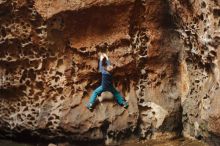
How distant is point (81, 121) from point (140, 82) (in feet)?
2.75

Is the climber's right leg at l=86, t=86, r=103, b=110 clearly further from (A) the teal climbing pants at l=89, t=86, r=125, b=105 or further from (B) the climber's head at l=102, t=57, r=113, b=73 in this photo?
(B) the climber's head at l=102, t=57, r=113, b=73

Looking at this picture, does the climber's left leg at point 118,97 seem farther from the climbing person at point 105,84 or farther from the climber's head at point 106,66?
the climber's head at point 106,66

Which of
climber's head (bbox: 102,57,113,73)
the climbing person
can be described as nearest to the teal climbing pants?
the climbing person

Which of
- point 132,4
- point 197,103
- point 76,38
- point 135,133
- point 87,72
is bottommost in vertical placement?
point 135,133

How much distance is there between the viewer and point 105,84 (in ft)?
16.5

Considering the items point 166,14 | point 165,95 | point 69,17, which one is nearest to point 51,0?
point 69,17

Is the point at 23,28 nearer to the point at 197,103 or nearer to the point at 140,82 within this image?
the point at 140,82

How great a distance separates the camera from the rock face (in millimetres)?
4965

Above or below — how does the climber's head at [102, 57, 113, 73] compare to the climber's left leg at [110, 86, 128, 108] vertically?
above

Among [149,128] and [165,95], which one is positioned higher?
[165,95]

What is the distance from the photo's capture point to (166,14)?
516 cm

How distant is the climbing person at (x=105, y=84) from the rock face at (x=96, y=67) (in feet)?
0.28

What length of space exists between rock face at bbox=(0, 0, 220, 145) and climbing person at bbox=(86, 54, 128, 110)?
0.28 ft

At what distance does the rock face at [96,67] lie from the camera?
4965 millimetres
